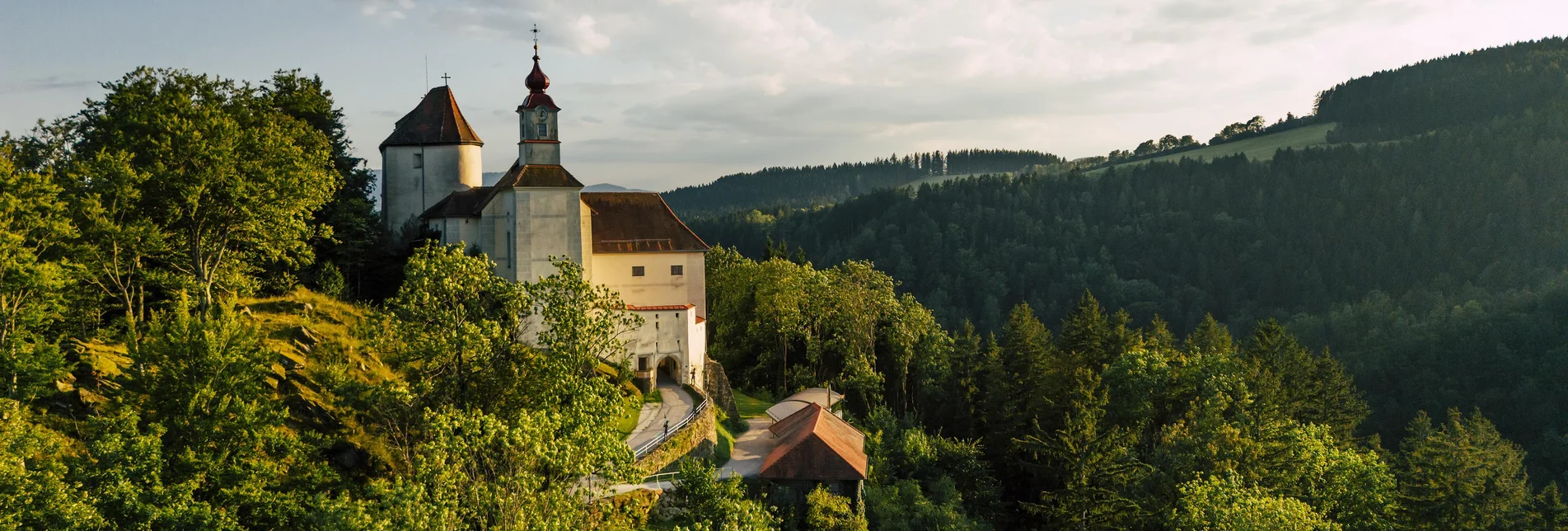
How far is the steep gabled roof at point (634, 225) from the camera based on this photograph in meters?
49.0

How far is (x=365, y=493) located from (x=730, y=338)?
116 feet

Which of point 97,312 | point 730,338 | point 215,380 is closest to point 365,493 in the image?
point 215,380

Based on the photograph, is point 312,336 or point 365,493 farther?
point 312,336

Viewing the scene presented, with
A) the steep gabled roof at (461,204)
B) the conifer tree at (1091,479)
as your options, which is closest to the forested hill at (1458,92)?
the conifer tree at (1091,479)

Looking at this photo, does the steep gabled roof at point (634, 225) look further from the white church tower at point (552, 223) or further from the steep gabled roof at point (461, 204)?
the steep gabled roof at point (461, 204)

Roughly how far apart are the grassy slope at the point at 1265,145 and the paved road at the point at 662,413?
151399mm

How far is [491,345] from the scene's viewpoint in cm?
2586

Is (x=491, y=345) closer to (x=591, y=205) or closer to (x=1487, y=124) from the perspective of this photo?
(x=591, y=205)

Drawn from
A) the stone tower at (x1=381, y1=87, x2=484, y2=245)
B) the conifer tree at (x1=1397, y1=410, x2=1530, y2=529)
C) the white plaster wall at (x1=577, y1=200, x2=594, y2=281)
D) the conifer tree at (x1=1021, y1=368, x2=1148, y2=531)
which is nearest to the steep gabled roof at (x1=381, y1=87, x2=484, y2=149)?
the stone tower at (x1=381, y1=87, x2=484, y2=245)

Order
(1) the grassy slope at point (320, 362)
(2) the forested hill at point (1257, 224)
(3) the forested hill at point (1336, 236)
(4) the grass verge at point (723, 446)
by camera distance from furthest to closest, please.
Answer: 1. (2) the forested hill at point (1257, 224)
2. (3) the forested hill at point (1336, 236)
3. (4) the grass verge at point (723, 446)
4. (1) the grassy slope at point (320, 362)

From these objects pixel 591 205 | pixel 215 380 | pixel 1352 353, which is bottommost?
pixel 1352 353

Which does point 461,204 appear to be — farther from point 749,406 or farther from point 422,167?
point 749,406

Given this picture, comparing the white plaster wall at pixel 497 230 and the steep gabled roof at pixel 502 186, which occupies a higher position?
the steep gabled roof at pixel 502 186

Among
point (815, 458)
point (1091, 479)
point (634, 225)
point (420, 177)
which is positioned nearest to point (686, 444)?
point (815, 458)
